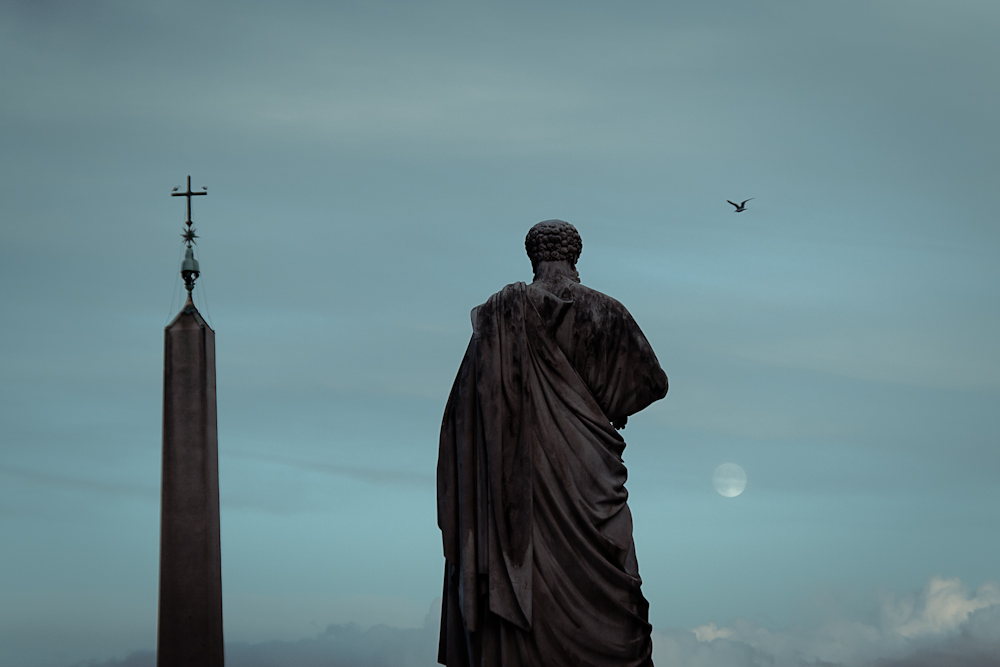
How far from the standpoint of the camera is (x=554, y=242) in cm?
877

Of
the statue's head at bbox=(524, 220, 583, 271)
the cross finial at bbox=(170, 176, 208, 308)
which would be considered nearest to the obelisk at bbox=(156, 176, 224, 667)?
the cross finial at bbox=(170, 176, 208, 308)

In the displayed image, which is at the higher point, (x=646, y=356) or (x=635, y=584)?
(x=646, y=356)

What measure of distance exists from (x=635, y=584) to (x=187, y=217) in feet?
63.7

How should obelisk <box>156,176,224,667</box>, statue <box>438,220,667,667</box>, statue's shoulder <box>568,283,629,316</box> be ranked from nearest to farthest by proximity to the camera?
statue <box>438,220,667,667</box>, statue's shoulder <box>568,283,629,316</box>, obelisk <box>156,176,224,667</box>

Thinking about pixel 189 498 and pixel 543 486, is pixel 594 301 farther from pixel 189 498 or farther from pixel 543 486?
pixel 189 498

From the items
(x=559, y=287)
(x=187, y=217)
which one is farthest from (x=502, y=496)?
(x=187, y=217)

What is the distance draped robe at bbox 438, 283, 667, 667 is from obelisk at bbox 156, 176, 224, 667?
53.1 ft

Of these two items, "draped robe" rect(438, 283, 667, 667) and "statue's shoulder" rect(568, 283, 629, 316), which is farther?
"statue's shoulder" rect(568, 283, 629, 316)

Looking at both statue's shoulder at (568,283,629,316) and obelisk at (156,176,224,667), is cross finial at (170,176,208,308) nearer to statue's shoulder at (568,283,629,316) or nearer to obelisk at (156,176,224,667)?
obelisk at (156,176,224,667)

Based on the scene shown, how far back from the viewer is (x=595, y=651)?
797cm

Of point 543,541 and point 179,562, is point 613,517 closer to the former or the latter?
point 543,541

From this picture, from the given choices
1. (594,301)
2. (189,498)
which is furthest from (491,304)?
(189,498)

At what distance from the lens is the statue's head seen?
28.8ft

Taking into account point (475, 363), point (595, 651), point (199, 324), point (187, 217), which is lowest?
point (595, 651)
